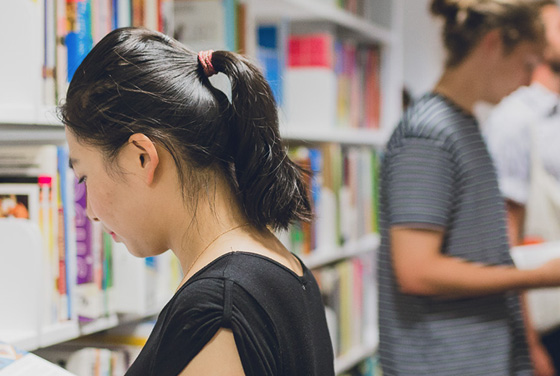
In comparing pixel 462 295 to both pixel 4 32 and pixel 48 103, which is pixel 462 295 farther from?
pixel 4 32

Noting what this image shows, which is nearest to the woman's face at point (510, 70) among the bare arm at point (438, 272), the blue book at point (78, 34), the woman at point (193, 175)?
the bare arm at point (438, 272)

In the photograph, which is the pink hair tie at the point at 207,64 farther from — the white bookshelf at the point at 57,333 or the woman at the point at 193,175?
the white bookshelf at the point at 57,333

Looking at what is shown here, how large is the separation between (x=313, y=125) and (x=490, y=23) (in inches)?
32.5

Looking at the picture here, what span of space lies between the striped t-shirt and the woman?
47 cm

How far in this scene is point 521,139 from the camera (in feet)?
6.47

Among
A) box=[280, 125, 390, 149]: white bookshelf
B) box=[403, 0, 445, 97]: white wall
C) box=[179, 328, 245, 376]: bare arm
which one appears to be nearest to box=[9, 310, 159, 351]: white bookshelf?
box=[179, 328, 245, 376]: bare arm

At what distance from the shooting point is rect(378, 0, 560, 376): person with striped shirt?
1309 mm

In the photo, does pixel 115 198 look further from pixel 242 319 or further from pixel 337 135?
pixel 337 135

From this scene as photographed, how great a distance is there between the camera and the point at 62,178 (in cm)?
110

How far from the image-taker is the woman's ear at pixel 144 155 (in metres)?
0.82

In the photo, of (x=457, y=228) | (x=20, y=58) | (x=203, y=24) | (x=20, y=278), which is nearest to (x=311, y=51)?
(x=203, y=24)

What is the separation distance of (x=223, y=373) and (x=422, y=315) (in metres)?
0.73

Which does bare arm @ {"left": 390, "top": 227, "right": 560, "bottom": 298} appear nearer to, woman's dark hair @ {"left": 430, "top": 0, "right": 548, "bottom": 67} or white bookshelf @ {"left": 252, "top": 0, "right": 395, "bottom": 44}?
woman's dark hair @ {"left": 430, "top": 0, "right": 548, "bottom": 67}

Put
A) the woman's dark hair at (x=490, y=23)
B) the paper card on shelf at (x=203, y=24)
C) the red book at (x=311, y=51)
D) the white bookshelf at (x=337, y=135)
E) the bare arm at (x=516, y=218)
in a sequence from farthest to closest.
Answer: the red book at (x=311, y=51)
the bare arm at (x=516, y=218)
the white bookshelf at (x=337, y=135)
the paper card on shelf at (x=203, y=24)
the woman's dark hair at (x=490, y=23)
